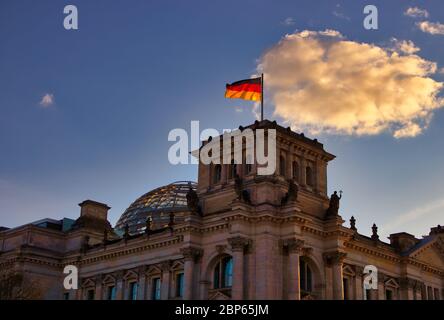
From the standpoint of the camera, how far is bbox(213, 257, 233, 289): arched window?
51812 millimetres

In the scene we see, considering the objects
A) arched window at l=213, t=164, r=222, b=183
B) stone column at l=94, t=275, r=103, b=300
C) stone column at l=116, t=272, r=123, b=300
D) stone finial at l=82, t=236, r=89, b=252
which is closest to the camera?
arched window at l=213, t=164, r=222, b=183

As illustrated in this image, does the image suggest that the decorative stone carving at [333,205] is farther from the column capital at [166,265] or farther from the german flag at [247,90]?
the column capital at [166,265]

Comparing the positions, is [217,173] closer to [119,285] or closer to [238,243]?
[238,243]

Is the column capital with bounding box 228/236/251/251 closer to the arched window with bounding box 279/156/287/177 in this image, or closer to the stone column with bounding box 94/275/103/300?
the arched window with bounding box 279/156/287/177

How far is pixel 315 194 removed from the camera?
5650cm

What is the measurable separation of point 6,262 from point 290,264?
109 ft

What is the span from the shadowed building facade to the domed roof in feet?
37.2

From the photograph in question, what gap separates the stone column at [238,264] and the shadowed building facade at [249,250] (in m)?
0.08

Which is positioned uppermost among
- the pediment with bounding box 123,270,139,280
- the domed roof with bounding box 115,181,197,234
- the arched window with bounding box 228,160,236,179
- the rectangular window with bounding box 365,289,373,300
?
the domed roof with bounding box 115,181,197,234

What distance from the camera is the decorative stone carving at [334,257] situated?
5294 centimetres

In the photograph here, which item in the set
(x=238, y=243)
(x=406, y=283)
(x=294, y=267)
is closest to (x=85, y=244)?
(x=238, y=243)

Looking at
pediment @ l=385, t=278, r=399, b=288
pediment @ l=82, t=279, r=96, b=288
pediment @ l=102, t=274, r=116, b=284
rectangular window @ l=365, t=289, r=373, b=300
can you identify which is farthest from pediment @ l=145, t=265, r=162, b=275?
pediment @ l=385, t=278, r=399, b=288
